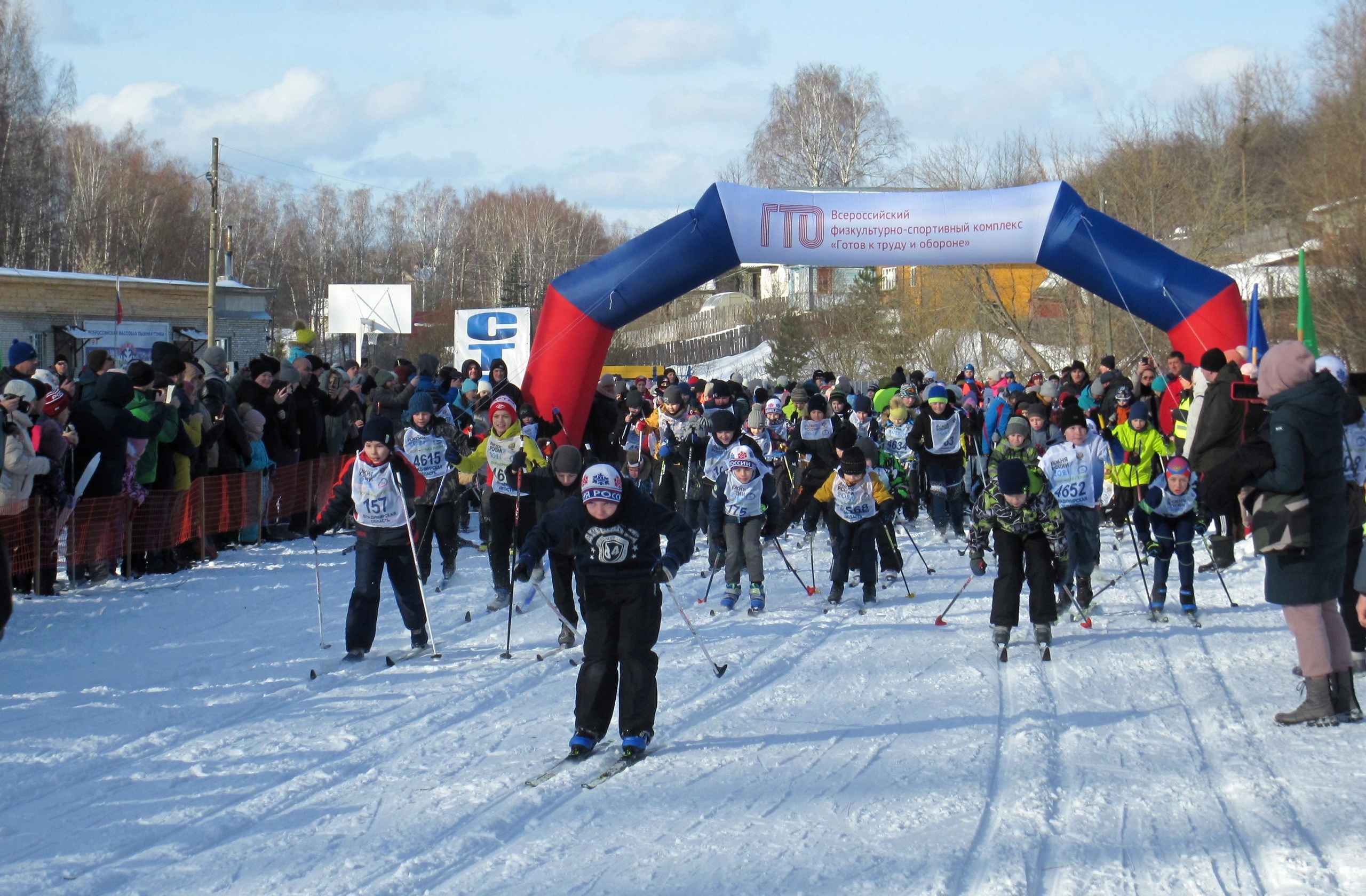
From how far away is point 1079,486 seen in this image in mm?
9711

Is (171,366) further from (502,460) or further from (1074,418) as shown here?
(1074,418)

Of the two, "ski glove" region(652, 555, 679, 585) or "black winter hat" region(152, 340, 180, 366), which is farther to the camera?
"black winter hat" region(152, 340, 180, 366)

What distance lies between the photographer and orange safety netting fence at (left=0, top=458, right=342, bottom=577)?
9.58m

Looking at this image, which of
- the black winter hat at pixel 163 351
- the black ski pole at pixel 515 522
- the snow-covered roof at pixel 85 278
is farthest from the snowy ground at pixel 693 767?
the snow-covered roof at pixel 85 278

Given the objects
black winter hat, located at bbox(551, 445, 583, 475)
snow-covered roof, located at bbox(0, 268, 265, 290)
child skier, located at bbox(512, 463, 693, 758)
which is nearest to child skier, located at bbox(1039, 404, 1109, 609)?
black winter hat, located at bbox(551, 445, 583, 475)

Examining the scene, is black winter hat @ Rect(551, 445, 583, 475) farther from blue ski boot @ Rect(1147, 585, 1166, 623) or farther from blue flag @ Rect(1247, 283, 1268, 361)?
blue flag @ Rect(1247, 283, 1268, 361)

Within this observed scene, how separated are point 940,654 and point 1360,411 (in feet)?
9.90

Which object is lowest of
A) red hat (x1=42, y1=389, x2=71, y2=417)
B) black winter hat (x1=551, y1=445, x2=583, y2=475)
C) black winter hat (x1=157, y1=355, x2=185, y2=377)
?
black winter hat (x1=551, y1=445, x2=583, y2=475)

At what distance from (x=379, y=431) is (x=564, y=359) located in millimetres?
6377

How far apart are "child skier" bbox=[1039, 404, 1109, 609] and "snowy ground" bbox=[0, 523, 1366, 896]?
654 mm

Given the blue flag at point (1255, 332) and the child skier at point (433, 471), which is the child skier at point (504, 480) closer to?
the child skier at point (433, 471)

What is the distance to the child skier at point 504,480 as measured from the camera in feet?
32.7

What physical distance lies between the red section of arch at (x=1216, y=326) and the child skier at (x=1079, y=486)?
4.33 meters

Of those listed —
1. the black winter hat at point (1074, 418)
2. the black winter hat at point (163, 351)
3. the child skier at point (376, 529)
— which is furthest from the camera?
the black winter hat at point (163, 351)
